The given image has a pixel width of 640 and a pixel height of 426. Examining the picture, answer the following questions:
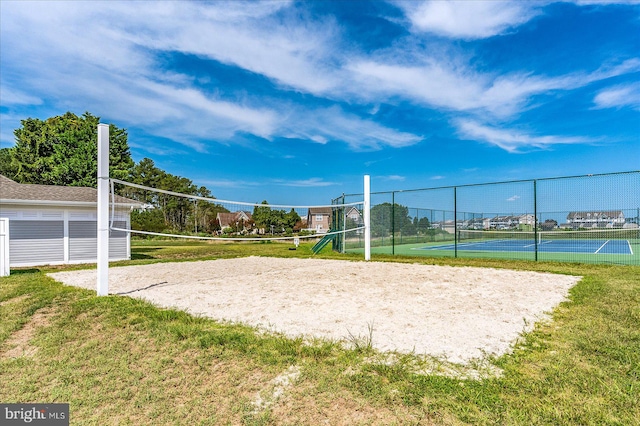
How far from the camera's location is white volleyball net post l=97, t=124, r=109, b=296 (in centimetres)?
551

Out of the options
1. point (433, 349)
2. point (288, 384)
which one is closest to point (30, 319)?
point (288, 384)

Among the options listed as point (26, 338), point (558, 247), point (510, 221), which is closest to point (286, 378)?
point (26, 338)

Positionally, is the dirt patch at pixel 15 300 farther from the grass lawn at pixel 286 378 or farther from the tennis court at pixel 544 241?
the tennis court at pixel 544 241

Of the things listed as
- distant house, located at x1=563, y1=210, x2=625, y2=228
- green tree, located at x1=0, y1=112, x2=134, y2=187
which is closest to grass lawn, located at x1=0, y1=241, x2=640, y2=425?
distant house, located at x1=563, y1=210, x2=625, y2=228

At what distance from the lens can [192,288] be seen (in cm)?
619

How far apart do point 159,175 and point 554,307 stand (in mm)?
47713

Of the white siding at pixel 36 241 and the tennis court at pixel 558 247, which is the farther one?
the tennis court at pixel 558 247

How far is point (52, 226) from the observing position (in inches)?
458

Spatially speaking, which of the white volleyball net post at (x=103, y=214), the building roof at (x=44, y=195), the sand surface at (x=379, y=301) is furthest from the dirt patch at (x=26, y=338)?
the building roof at (x=44, y=195)

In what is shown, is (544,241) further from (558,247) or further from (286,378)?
(286,378)

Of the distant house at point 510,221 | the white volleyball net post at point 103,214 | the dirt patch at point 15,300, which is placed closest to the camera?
the dirt patch at point 15,300

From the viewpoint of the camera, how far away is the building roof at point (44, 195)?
1091 centimetres

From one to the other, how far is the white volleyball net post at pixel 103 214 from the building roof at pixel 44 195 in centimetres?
758

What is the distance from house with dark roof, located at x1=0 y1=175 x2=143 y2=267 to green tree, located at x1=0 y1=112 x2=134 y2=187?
9817 millimetres
